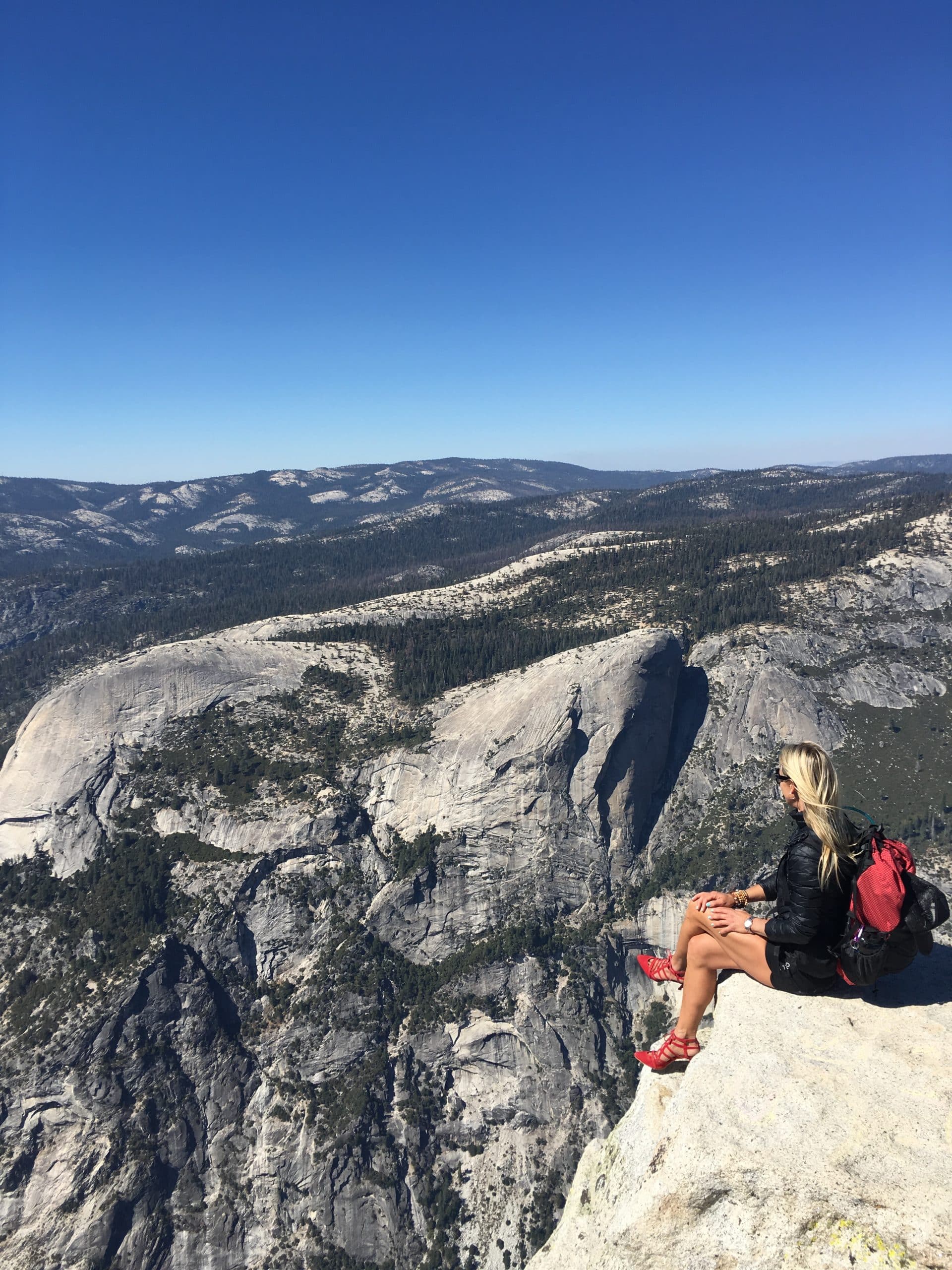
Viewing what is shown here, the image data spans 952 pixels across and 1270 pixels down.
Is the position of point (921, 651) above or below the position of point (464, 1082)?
above

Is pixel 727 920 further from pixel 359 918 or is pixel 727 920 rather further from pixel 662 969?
pixel 359 918

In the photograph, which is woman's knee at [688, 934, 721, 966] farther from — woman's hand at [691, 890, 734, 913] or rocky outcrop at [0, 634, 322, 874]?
rocky outcrop at [0, 634, 322, 874]

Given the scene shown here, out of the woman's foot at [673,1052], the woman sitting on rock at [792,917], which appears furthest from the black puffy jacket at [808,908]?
the woman's foot at [673,1052]

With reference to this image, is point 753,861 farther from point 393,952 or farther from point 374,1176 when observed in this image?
point 374,1176

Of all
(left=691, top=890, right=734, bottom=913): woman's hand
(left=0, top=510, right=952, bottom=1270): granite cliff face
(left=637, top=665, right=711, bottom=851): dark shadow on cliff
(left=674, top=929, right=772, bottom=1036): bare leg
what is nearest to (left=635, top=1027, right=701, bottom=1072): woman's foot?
(left=674, top=929, right=772, bottom=1036): bare leg

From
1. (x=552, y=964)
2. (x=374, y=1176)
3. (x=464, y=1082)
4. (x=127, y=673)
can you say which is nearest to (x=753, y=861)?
(x=552, y=964)
